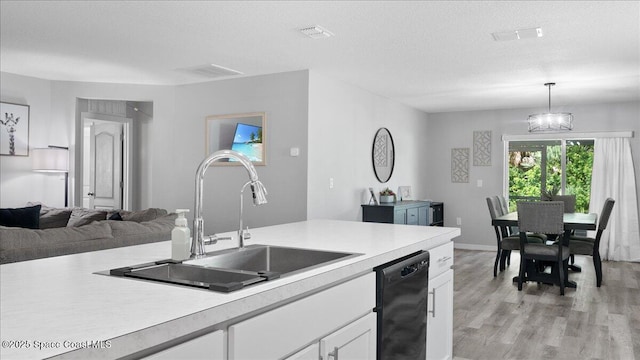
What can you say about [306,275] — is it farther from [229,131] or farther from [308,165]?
[229,131]

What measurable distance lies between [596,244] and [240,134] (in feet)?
13.8

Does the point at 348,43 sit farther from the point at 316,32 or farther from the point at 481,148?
the point at 481,148

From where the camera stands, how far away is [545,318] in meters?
4.19

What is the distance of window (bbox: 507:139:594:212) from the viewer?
777 centimetres

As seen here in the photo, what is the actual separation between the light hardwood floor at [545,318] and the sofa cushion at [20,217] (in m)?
4.01

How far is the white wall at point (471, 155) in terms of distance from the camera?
770 cm

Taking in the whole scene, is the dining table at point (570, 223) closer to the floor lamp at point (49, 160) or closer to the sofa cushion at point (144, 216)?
the sofa cushion at point (144, 216)

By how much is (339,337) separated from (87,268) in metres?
0.84

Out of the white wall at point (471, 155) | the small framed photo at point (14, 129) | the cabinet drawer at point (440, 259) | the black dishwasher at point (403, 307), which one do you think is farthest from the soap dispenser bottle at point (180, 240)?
the white wall at point (471, 155)

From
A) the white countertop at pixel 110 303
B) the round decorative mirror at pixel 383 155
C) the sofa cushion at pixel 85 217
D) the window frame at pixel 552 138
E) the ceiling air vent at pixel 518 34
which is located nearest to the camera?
the white countertop at pixel 110 303

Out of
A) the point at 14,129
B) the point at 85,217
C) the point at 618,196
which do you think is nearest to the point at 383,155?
the point at 618,196

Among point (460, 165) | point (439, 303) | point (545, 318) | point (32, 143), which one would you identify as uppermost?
point (32, 143)

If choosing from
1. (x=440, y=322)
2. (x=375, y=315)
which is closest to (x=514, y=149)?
(x=440, y=322)

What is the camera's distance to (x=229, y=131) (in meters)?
5.99
